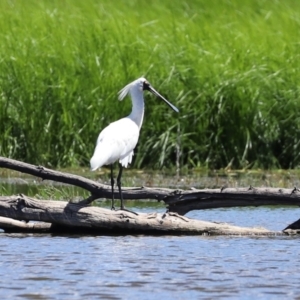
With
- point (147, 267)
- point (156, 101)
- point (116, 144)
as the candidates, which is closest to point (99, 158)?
point (116, 144)

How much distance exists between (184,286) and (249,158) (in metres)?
7.42

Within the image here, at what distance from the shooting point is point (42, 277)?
808 cm

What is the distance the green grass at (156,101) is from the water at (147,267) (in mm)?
4921

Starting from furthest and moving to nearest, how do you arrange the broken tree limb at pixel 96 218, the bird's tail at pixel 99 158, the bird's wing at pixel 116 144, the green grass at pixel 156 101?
the green grass at pixel 156 101
the bird's wing at pixel 116 144
the bird's tail at pixel 99 158
the broken tree limb at pixel 96 218

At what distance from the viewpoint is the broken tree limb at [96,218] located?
9.74m

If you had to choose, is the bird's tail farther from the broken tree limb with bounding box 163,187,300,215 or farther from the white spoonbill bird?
the broken tree limb with bounding box 163,187,300,215

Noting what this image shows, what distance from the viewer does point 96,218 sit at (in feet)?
32.0

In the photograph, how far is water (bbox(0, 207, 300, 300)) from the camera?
7.60 m

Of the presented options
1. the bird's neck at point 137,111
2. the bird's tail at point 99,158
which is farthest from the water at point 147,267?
the bird's neck at point 137,111

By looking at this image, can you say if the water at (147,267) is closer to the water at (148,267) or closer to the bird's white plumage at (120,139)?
the water at (148,267)

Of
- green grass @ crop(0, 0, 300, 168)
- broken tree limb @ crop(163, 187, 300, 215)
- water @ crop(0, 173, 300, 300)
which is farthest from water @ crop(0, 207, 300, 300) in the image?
green grass @ crop(0, 0, 300, 168)

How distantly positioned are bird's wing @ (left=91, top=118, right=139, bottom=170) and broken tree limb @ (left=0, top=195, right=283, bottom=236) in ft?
2.58

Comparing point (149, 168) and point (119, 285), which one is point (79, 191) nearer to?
point (149, 168)

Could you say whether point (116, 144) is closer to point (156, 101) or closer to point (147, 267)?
point (147, 267)
